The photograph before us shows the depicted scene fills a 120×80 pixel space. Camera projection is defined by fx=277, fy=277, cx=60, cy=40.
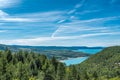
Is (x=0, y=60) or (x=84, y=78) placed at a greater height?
(x=0, y=60)

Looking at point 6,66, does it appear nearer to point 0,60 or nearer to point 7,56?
point 0,60

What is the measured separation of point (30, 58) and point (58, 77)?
62.3ft

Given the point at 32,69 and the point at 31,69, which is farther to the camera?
the point at 32,69

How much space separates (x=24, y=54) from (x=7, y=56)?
336 inches

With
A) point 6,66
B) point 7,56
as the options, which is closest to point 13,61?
point 7,56

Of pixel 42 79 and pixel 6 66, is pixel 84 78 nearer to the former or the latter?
pixel 42 79

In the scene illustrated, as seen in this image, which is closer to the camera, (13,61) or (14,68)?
(14,68)

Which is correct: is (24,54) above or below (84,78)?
above

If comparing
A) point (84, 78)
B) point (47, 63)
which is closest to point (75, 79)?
point (84, 78)

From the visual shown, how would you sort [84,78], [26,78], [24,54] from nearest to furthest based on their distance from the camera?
[26,78], [84,78], [24,54]

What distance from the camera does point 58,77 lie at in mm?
92688

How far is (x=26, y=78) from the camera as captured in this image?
82625mm

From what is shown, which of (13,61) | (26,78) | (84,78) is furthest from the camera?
(13,61)

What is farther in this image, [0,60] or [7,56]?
[7,56]
